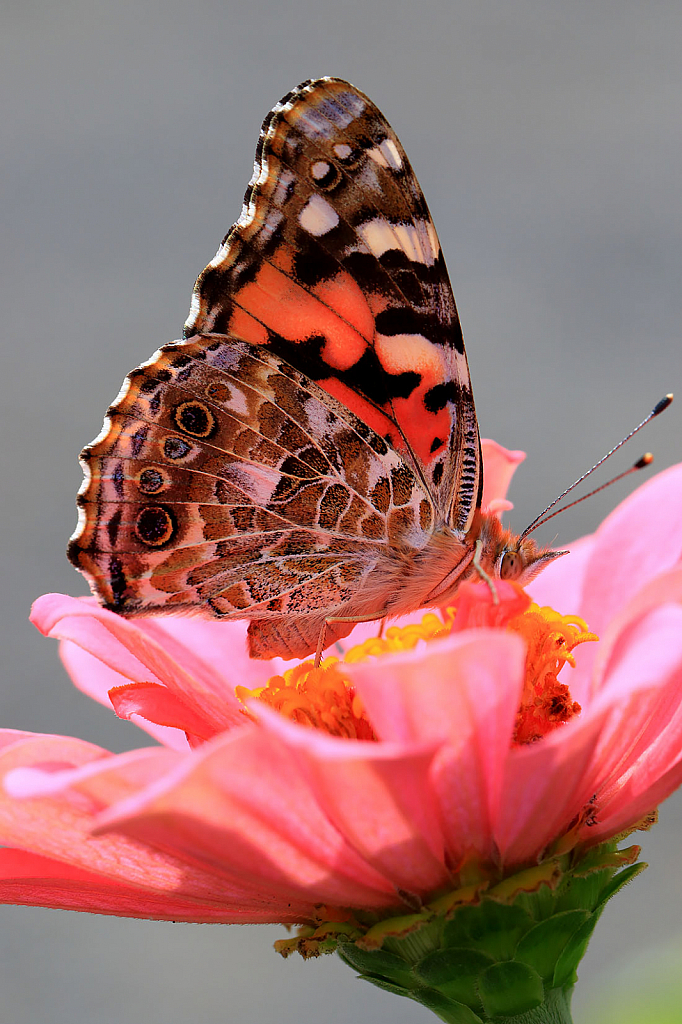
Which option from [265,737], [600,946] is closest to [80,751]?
[265,737]

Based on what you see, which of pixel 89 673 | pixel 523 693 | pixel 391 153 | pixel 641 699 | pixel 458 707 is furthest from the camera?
pixel 89 673

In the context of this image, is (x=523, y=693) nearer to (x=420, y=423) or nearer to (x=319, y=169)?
(x=420, y=423)

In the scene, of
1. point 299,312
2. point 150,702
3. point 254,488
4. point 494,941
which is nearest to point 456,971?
point 494,941

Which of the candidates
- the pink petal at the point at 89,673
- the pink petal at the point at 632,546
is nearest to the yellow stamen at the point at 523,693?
the pink petal at the point at 632,546

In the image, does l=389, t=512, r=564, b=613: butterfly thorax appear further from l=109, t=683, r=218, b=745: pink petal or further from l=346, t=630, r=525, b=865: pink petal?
l=346, t=630, r=525, b=865: pink petal

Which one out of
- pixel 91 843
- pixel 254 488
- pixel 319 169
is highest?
pixel 319 169

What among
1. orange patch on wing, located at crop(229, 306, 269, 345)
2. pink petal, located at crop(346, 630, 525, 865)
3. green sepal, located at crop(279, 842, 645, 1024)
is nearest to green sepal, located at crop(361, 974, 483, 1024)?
green sepal, located at crop(279, 842, 645, 1024)

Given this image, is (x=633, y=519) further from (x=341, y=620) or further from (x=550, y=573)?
(x=341, y=620)
